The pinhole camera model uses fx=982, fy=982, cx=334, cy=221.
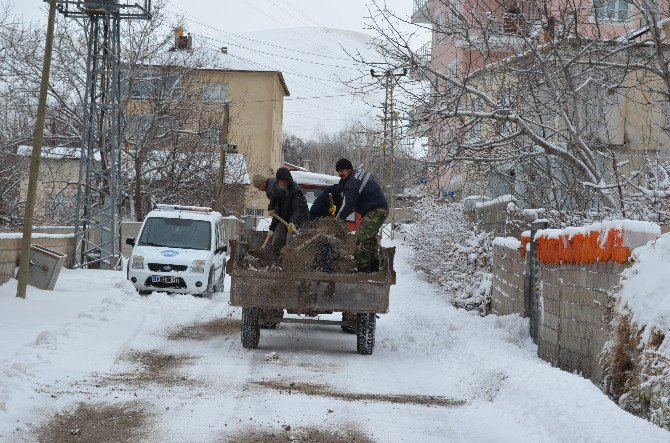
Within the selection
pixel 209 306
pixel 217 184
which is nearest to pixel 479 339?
pixel 209 306

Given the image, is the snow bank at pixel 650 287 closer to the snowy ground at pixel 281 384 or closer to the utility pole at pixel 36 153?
the snowy ground at pixel 281 384

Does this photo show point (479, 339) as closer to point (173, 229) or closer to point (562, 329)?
point (562, 329)

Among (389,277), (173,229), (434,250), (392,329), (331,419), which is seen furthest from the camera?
(434,250)

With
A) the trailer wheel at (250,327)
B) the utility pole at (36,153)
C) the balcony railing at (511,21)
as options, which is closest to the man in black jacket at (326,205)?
the trailer wheel at (250,327)

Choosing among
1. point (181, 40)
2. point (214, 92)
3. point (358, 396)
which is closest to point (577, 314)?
point (358, 396)

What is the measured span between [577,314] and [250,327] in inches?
174

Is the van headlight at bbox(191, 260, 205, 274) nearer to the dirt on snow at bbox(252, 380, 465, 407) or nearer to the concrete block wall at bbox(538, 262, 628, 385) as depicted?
the concrete block wall at bbox(538, 262, 628, 385)

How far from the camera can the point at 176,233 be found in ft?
72.3

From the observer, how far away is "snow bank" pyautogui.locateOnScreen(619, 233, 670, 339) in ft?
24.5

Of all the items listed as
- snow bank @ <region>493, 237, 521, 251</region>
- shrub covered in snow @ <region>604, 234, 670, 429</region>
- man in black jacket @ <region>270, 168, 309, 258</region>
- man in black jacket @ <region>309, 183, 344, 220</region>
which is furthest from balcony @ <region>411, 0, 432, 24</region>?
shrub covered in snow @ <region>604, 234, 670, 429</region>

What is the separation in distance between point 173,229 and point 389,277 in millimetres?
10514

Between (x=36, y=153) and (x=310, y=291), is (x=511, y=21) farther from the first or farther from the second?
(x=36, y=153)

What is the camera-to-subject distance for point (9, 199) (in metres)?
39.8

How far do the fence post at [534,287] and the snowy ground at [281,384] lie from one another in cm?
28
